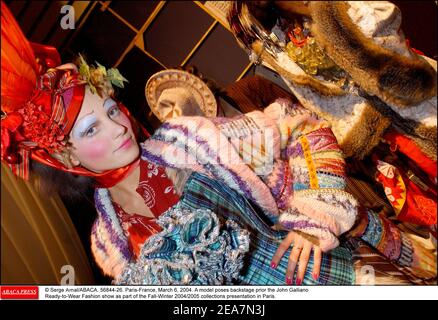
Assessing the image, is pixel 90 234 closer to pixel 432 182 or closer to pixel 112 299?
pixel 112 299

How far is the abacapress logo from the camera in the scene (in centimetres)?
101

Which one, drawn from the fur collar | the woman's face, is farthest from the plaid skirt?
the fur collar

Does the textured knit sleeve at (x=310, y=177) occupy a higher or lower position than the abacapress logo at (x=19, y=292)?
higher

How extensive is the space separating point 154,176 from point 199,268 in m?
0.21

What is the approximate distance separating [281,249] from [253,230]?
7 centimetres

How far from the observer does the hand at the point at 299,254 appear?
91cm

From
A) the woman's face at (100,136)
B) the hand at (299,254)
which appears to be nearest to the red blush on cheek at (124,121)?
the woman's face at (100,136)

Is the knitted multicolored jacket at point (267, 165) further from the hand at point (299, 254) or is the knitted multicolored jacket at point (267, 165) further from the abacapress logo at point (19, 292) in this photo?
the abacapress logo at point (19, 292)

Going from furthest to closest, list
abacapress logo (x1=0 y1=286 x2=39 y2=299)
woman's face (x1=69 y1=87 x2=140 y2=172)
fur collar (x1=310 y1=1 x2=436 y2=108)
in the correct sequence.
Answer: abacapress logo (x1=0 y1=286 x2=39 y2=299) → woman's face (x1=69 y1=87 x2=140 y2=172) → fur collar (x1=310 y1=1 x2=436 y2=108)

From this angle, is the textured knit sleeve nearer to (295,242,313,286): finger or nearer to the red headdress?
(295,242,313,286): finger

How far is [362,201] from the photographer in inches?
39.7

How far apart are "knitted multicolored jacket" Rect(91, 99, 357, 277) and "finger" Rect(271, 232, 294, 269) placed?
0.02 m

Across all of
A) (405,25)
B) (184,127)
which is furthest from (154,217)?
(405,25)
